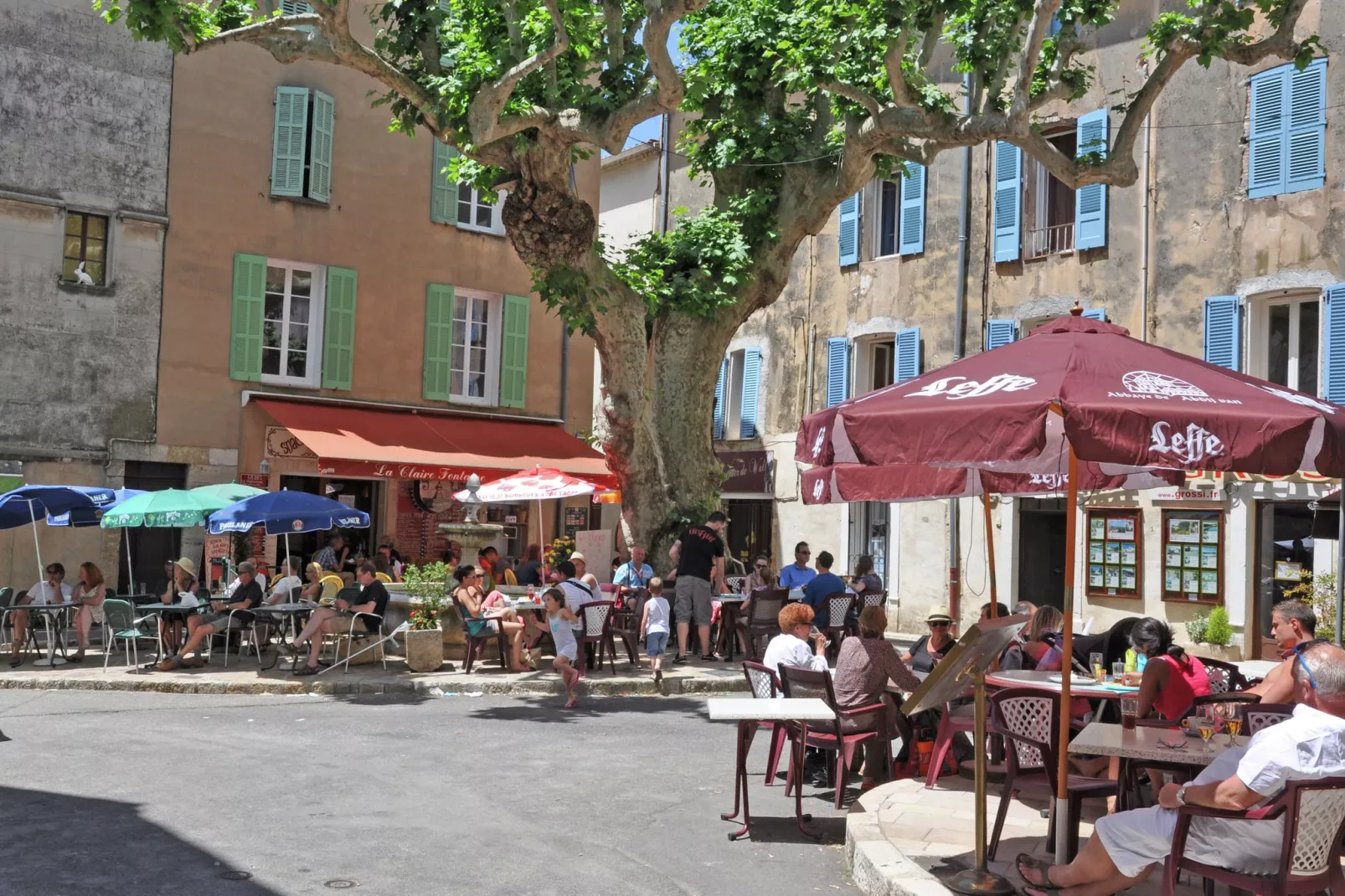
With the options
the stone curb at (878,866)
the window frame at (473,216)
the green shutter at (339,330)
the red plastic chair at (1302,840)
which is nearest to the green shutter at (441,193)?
the window frame at (473,216)

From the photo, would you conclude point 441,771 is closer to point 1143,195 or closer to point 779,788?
point 779,788

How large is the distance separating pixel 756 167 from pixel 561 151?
133 inches

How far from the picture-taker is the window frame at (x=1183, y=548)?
18.6m

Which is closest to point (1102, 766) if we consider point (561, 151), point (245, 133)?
point (561, 151)

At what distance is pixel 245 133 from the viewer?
2139cm

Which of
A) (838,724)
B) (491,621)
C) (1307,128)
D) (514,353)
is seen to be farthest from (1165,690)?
(514,353)

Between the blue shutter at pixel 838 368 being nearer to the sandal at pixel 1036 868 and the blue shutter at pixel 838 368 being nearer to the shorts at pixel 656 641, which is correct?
the shorts at pixel 656 641

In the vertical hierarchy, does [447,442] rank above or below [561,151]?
below

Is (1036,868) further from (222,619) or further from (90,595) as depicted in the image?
(90,595)

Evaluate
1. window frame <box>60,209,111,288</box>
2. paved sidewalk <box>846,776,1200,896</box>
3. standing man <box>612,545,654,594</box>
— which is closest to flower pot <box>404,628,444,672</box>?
standing man <box>612,545,654,594</box>

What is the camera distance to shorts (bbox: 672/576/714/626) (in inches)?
594

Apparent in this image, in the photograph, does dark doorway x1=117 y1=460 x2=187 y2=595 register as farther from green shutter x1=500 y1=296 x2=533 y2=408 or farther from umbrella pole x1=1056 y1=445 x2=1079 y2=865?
umbrella pole x1=1056 y1=445 x2=1079 y2=865

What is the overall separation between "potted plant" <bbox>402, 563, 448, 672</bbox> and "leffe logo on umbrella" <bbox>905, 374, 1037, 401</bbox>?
8.84 metres

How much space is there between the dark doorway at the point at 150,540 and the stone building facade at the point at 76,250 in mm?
255
